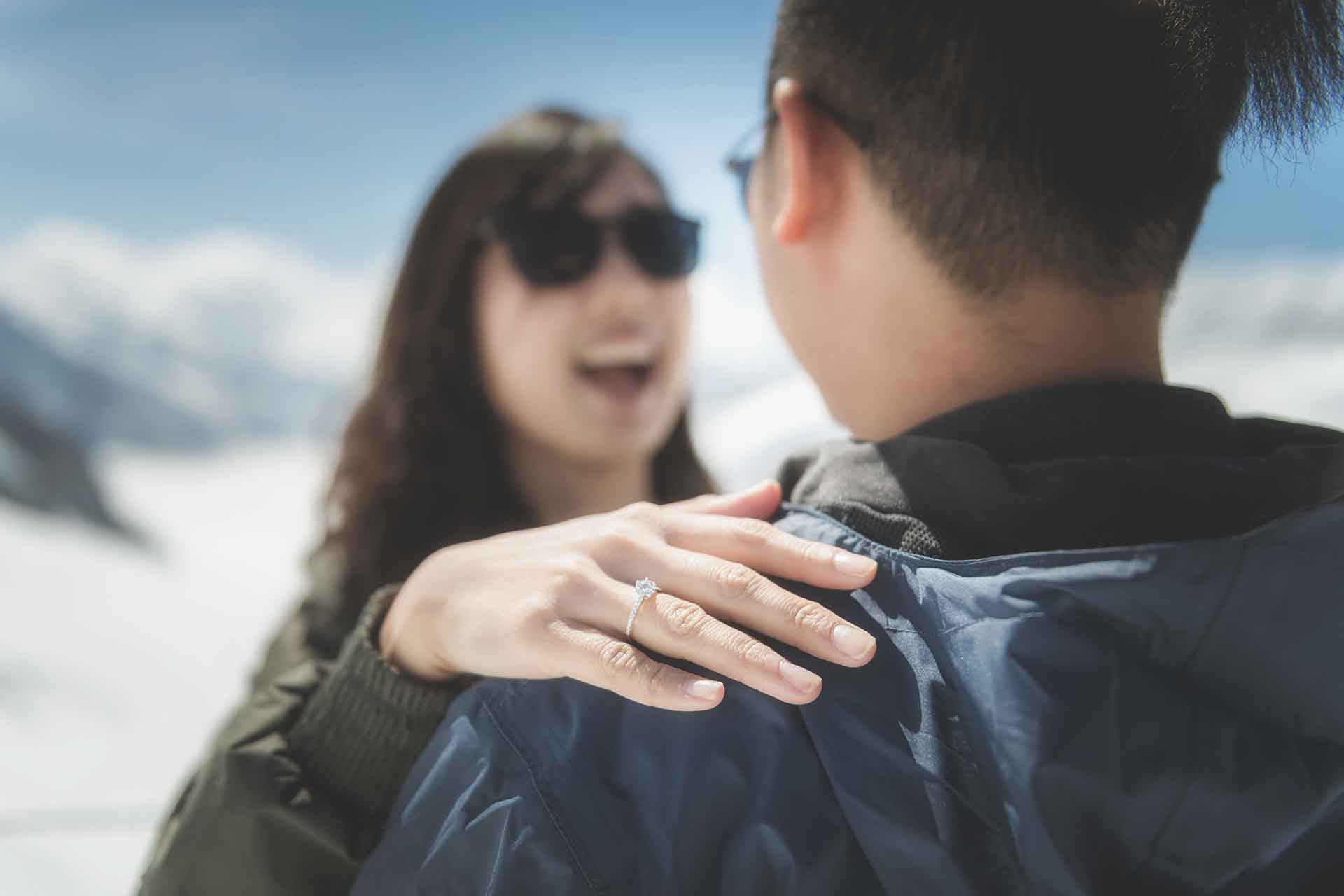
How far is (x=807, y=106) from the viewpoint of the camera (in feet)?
2.62

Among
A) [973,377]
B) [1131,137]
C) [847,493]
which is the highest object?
[1131,137]

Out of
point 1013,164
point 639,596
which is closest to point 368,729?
point 639,596

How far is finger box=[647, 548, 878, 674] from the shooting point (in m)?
0.60

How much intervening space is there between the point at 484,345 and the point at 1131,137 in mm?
1588

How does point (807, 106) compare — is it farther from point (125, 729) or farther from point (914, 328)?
point (125, 729)

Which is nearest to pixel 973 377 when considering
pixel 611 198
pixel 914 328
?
pixel 914 328

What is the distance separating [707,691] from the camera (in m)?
0.60

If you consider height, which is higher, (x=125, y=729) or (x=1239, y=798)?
(x=1239, y=798)

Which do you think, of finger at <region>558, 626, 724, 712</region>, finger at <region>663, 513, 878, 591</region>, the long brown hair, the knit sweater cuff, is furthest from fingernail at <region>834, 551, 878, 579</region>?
the long brown hair

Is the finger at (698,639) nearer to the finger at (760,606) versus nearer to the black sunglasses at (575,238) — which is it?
the finger at (760,606)

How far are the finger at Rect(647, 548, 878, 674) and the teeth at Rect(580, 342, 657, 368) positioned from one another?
137 centimetres

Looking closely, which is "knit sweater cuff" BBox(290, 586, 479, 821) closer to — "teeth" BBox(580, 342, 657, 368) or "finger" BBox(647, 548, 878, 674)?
"finger" BBox(647, 548, 878, 674)

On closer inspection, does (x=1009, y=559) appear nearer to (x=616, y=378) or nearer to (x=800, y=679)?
(x=800, y=679)

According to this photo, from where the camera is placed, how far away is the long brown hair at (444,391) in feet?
6.21
